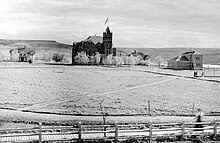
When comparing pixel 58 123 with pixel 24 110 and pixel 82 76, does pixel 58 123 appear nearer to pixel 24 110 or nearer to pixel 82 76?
pixel 24 110

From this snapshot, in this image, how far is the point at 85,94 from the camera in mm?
14852

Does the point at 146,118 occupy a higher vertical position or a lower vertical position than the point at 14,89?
lower

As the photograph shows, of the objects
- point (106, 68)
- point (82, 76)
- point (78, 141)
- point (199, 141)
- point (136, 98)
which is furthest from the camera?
point (106, 68)

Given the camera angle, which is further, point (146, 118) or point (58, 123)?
point (146, 118)

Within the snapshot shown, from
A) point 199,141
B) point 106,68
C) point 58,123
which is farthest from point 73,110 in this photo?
point 106,68

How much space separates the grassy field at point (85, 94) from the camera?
1366cm

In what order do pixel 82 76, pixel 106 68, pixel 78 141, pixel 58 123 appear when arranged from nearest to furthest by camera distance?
pixel 78 141, pixel 58 123, pixel 82 76, pixel 106 68

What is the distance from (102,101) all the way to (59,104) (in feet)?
7.29

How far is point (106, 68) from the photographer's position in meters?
22.8

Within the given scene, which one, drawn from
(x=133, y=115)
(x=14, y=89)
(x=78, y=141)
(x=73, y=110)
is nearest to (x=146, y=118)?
(x=133, y=115)

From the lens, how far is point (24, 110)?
13.1 metres

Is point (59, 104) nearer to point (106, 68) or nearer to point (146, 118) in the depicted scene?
point (146, 118)

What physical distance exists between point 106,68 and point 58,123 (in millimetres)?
11368

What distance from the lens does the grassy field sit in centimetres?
1366
